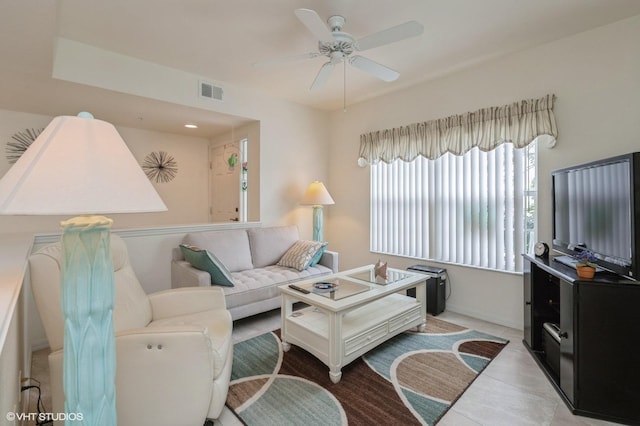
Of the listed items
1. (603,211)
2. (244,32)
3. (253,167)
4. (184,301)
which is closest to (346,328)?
(184,301)

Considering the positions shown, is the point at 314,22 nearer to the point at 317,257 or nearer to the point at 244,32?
the point at 244,32

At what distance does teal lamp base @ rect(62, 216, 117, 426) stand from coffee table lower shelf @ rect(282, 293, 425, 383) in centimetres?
130

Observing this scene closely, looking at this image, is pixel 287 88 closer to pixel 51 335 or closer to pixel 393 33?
pixel 393 33

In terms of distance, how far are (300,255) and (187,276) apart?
4.14 ft

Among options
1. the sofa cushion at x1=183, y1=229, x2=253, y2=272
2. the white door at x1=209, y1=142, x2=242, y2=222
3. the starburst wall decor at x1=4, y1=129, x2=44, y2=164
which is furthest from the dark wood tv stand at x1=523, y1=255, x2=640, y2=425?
the starburst wall decor at x1=4, y1=129, x2=44, y2=164

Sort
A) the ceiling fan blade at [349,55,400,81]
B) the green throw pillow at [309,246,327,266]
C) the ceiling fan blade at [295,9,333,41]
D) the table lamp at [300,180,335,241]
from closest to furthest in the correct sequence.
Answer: the ceiling fan blade at [295,9,333,41] → the ceiling fan blade at [349,55,400,81] → the green throw pillow at [309,246,327,266] → the table lamp at [300,180,335,241]

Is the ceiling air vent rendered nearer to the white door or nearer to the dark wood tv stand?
the white door

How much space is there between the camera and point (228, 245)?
341cm

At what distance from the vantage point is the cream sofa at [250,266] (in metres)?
2.82

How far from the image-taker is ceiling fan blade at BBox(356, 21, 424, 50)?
1.87 m

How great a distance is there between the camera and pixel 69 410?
1019 millimetres

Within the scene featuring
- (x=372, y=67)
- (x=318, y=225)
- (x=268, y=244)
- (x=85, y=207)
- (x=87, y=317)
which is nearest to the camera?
(x=85, y=207)

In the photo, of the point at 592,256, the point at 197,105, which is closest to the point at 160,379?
the point at 592,256

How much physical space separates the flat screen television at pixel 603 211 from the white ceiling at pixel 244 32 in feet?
4.11
